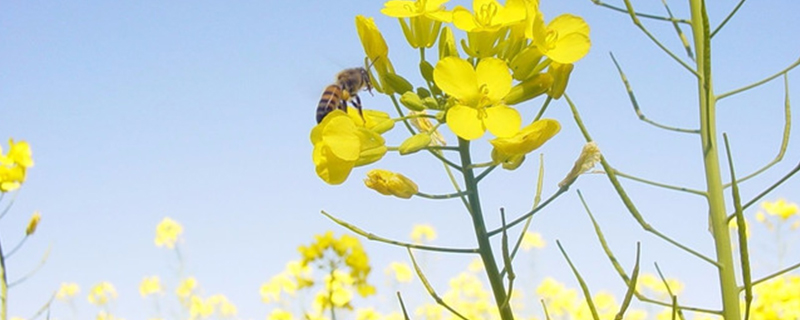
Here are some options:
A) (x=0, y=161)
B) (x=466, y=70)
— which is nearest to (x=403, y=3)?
(x=466, y=70)

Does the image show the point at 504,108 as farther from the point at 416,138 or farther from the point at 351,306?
the point at 351,306

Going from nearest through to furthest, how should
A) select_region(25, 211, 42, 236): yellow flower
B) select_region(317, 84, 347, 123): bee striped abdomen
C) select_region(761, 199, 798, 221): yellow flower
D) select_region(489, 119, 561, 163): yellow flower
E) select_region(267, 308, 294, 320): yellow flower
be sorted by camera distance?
select_region(489, 119, 561, 163): yellow flower
select_region(317, 84, 347, 123): bee striped abdomen
select_region(25, 211, 42, 236): yellow flower
select_region(267, 308, 294, 320): yellow flower
select_region(761, 199, 798, 221): yellow flower

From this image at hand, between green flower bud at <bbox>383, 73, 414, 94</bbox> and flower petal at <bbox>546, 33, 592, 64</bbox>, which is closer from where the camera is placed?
flower petal at <bbox>546, 33, 592, 64</bbox>

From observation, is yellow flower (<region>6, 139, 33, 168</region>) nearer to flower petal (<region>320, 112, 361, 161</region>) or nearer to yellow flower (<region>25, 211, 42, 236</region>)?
yellow flower (<region>25, 211, 42, 236</region>)

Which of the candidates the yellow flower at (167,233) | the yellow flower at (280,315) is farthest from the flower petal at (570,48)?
the yellow flower at (167,233)

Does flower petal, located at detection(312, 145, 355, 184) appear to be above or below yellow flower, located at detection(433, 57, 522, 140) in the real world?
below

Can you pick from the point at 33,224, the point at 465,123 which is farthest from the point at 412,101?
the point at 33,224

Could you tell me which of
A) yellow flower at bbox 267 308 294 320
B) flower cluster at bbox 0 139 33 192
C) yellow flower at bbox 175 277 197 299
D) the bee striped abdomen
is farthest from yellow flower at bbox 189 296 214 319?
the bee striped abdomen

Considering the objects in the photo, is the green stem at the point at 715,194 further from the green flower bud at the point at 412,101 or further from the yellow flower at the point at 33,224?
the yellow flower at the point at 33,224
